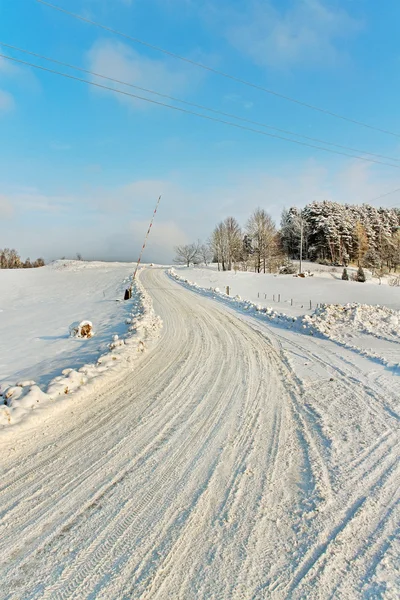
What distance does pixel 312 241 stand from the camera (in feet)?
218

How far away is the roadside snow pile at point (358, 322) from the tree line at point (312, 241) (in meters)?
41.2

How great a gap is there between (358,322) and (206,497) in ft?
27.6

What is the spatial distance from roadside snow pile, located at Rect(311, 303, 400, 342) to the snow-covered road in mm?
4401

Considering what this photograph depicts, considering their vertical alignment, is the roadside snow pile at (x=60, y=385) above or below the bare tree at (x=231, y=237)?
below

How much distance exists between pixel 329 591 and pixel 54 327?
11822mm

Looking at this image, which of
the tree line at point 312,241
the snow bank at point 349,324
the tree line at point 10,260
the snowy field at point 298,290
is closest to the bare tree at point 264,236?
the tree line at point 312,241

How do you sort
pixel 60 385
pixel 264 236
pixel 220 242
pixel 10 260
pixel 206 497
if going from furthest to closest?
pixel 10 260, pixel 220 242, pixel 264 236, pixel 60 385, pixel 206 497

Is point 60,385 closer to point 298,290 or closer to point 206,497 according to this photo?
point 206,497

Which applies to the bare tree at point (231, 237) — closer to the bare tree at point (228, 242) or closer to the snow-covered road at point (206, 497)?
the bare tree at point (228, 242)

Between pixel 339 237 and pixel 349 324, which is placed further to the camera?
pixel 339 237

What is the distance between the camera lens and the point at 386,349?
7188 mm

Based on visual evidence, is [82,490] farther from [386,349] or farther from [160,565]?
[386,349]

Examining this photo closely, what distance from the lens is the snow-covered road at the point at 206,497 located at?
1773 mm

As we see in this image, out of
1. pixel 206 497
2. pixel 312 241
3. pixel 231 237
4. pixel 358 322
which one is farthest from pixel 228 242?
pixel 206 497
